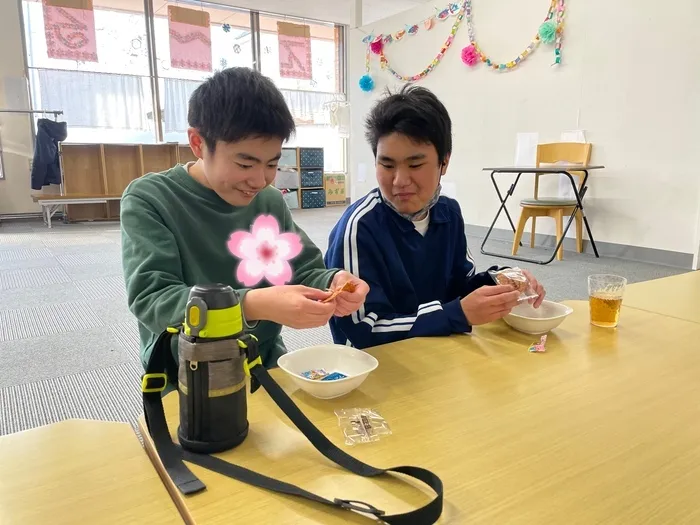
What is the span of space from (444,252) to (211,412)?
0.84m

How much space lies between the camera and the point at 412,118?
118cm

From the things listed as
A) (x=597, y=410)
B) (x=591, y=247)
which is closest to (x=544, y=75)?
(x=591, y=247)

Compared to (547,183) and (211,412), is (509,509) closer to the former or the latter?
(211,412)

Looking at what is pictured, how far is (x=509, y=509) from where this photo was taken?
467 mm

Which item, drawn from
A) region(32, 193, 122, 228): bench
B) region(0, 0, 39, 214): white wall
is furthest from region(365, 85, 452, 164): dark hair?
region(0, 0, 39, 214): white wall

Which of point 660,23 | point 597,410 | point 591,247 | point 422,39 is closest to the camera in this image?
point 597,410

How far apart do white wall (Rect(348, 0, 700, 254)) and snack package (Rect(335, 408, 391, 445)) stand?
12.3 ft

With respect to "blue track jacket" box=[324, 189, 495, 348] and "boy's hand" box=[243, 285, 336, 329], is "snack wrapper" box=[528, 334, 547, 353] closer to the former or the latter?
"blue track jacket" box=[324, 189, 495, 348]

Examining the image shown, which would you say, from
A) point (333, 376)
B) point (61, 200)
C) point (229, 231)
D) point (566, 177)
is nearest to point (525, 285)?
point (333, 376)

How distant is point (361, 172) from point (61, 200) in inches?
137

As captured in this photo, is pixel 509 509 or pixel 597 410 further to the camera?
pixel 597 410

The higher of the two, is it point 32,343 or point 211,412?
point 211,412

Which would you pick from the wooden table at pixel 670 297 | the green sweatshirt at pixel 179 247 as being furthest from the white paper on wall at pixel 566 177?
the green sweatshirt at pixel 179 247

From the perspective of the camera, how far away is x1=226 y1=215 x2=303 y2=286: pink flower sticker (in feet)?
3.55
